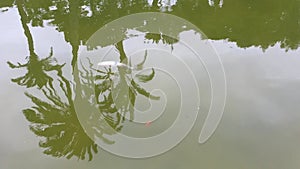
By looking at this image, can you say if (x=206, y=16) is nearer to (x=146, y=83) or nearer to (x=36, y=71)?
(x=146, y=83)

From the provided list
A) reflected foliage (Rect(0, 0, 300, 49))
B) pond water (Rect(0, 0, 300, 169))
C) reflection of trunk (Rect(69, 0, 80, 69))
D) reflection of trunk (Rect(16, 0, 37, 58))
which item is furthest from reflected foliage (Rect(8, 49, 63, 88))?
reflected foliage (Rect(0, 0, 300, 49))

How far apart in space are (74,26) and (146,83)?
1568mm

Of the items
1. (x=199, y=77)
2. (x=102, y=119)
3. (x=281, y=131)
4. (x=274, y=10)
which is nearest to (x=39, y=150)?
(x=102, y=119)

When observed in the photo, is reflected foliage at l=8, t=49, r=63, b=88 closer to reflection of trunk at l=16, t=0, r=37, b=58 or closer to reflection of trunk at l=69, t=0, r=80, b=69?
reflection of trunk at l=16, t=0, r=37, b=58

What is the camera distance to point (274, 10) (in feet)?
16.1

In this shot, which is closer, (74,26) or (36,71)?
(36,71)

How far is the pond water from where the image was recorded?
9.91 ft

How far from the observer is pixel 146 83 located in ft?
12.2

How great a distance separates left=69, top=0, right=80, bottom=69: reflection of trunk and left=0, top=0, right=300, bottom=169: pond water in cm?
2

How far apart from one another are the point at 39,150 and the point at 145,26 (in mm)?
2274

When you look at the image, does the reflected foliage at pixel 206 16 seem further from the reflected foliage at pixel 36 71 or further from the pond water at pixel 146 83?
the reflected foliage at pixel 36 71

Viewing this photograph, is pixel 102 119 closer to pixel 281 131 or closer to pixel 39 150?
pixel 39 150

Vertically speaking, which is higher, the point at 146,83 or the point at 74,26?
the point at 74,26

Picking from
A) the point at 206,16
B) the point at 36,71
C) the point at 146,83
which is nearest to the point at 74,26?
the point at 36,71
